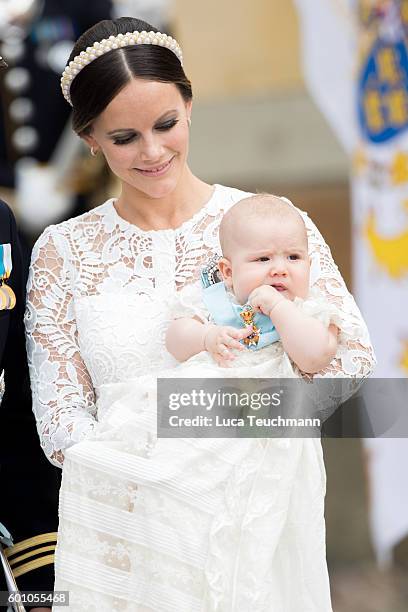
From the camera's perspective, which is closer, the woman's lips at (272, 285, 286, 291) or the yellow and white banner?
the woman's lips at (272, 285, 286, 291)

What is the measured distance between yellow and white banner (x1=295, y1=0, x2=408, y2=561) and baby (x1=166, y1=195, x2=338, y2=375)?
7.25 ft

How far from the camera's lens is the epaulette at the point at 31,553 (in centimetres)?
284

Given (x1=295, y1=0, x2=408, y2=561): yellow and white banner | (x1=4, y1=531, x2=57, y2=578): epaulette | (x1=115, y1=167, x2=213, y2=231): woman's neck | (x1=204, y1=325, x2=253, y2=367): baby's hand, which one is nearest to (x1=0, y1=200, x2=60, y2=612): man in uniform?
(x1=4, y1=531, x2=57, y2=578): epaulette

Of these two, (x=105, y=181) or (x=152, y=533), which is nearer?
(x=152, y=533)

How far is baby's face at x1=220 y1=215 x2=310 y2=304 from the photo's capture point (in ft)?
8.35

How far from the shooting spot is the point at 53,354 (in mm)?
2771

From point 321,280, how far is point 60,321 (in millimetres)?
544

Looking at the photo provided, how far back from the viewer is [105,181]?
205 inches

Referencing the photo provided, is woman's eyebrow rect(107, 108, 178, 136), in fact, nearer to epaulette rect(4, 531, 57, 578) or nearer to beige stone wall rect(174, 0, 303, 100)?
epaulette rect(4, 531, 57, 578)

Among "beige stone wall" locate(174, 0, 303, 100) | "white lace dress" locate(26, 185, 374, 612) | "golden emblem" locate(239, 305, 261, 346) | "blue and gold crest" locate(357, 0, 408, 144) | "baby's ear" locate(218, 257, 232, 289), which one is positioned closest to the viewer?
"white lace dress" locate(26, 185, 374, 612)

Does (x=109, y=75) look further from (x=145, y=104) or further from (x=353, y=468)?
(x=353, y=468)

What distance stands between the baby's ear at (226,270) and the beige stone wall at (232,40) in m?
5.18

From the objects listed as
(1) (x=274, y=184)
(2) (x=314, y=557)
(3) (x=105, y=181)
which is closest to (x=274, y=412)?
(2) (x=314, y=557)

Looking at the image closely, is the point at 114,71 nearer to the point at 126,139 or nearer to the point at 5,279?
the point at 126,139
